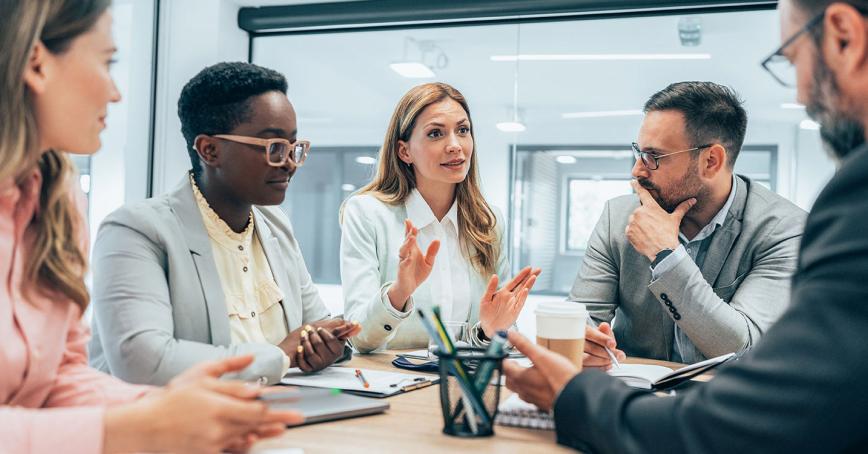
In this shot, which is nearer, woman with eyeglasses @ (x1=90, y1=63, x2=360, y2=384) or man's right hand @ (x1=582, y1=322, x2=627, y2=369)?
woman with eyeglasses @ (x1=90, y1=63, x2=360, y2=384)

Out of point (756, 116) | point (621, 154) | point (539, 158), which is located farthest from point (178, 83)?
point (756, 116)

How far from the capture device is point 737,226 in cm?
220

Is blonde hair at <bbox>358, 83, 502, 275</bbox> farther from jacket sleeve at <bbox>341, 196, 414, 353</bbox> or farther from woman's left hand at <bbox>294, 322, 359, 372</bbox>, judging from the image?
woman's left hand at <bbox>294, 322, 359, 372</bbox>

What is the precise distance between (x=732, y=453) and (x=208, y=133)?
1.44 m

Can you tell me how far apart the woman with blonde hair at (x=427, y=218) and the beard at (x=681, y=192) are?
1.89 feet

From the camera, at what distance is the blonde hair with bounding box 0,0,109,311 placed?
97 cm

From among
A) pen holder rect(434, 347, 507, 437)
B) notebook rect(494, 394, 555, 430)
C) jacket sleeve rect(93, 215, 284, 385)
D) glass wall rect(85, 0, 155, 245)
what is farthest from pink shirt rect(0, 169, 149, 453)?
glass wall rect(85, 0, 155, 245)

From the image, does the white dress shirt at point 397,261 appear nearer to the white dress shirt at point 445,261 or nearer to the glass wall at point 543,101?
the white dress shirt at point 445,261

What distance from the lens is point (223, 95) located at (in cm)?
178

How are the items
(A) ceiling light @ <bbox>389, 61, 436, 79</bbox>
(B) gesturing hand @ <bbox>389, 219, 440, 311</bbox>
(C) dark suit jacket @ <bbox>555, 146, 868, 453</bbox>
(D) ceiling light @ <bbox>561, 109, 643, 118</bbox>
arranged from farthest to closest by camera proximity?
(A) ceiling light @ <bbox>389, 61, 436, 79</bbox> < (D) ceiling light @ <bbox>561, 109, 643, 118</bbox> < (B) gesturing hand @ <bbox>389, 219, 440, 311</bbox> < (C) dark suit jacket @ <bbox>555, 146, 868, 453</bbox>

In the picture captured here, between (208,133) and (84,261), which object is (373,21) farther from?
(84,261)

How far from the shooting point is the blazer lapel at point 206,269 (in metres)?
1.60

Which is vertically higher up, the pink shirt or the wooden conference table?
the pink shirt

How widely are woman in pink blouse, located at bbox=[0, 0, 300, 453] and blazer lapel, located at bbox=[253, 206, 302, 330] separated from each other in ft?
2.27
